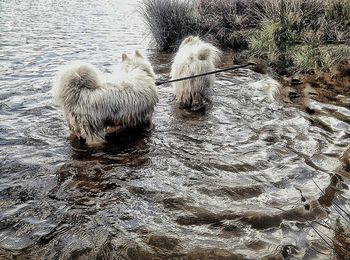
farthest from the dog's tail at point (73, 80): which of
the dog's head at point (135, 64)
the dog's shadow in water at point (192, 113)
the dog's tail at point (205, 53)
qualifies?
the dog's tail at point (205, 53)

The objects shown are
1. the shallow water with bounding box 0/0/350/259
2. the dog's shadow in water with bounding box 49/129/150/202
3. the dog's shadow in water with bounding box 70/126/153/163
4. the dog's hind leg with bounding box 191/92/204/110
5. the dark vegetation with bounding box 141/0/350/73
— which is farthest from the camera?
the dark vegetation with bounding box 141/0/350/73

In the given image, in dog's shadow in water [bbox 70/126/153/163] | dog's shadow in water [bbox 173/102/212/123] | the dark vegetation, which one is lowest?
dog's shadow in water [bbox 173/102/212/123]

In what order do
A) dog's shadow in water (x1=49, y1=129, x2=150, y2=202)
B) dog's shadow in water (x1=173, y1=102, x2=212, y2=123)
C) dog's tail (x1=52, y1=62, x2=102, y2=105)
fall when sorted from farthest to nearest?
dog's shadow in water (x1=173, y1=102, x2=212, y2=123), dog's tail (x1=52, y1=62, x2=102, y2=105), dog's shadow in water (x1=49, y1=129, x2=150, y2=202)

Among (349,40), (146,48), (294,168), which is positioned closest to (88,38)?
(146,48)

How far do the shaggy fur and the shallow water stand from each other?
0.32 metres

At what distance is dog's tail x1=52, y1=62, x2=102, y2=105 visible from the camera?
5.00m

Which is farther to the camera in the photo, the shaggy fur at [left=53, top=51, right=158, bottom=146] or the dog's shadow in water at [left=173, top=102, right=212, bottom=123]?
the dog's shadow in water at [left=173, top=102, right=212, bottom=123]

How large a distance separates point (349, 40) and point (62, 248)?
31.3ft

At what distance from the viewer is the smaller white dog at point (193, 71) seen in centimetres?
680

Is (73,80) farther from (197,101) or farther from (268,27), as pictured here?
(268,27)

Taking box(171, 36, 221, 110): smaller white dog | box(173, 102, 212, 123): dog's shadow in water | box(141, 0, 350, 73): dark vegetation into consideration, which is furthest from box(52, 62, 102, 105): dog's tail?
box(141, 0, 350, 73): dark vegetation

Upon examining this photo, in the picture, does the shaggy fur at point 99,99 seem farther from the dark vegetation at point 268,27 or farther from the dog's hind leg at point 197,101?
the dark vegetation at point 268,27

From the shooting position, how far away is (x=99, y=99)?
→ 16.8ft

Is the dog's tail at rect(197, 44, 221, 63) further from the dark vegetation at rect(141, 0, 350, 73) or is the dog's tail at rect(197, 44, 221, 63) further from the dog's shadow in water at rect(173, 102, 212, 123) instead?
the dark vegetation at rect(141, 0, 350, 73)
